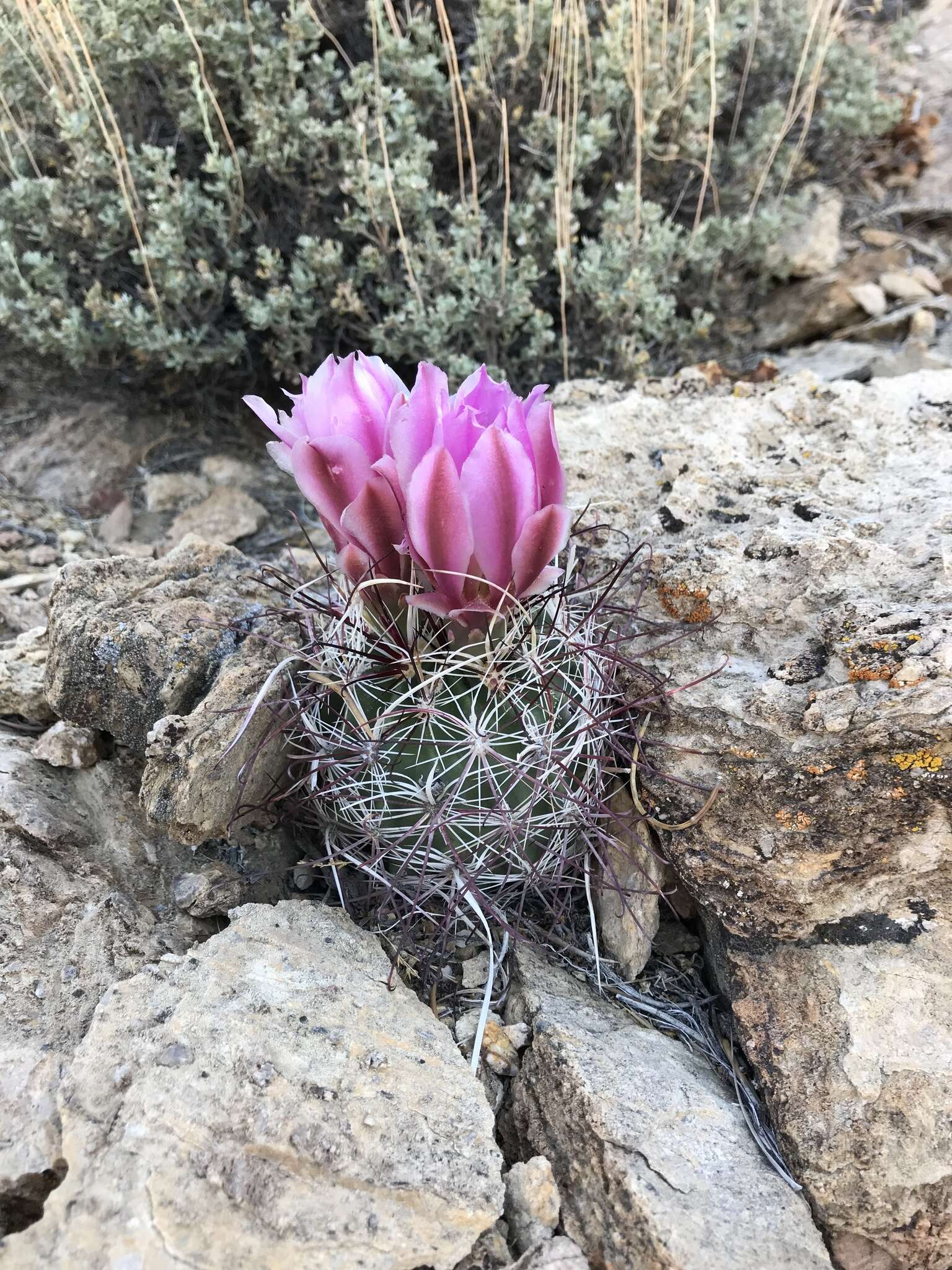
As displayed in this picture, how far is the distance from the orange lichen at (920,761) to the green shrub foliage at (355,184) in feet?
6.98

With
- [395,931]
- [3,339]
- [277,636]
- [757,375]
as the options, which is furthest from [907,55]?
[395,931]

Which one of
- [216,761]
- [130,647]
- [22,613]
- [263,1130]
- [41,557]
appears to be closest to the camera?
[263,1130]

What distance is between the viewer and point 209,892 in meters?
1.77

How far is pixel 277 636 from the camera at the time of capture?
1.98 m

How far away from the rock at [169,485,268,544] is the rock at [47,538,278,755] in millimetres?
1099

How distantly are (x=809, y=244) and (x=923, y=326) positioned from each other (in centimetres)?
75

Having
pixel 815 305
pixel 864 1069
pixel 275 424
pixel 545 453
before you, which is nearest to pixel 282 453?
pixel 275 424

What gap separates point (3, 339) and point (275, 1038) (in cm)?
329

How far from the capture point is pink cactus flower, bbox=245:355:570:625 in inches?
56.9

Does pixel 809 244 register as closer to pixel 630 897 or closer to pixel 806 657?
pixel 806 657

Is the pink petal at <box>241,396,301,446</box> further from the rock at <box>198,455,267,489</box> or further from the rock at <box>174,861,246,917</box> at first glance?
the rock at <box>198,455,267,489</box>

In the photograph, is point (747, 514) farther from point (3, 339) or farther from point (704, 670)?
point (3, 339)

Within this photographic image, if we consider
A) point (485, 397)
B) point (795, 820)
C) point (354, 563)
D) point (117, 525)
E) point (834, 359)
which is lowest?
point (117, 525)

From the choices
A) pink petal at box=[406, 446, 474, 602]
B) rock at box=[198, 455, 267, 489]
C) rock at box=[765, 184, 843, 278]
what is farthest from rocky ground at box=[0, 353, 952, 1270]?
rock at box=[765, 184, 843, 278]
